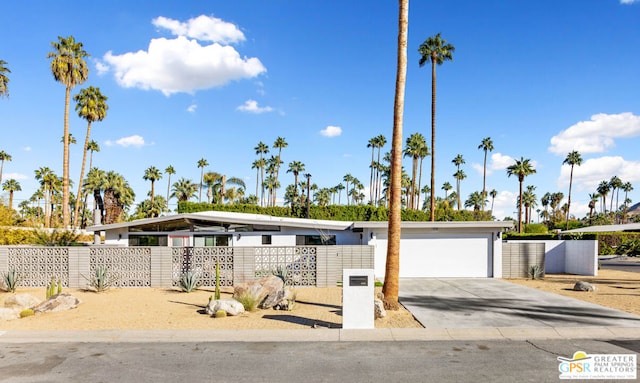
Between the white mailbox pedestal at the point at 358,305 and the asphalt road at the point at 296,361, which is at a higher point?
the white mailbox pedestal at the point at 358,305

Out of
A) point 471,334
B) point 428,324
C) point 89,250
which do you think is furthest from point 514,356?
point 89,250

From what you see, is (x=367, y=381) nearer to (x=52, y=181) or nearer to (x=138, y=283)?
(x=138, y=283)

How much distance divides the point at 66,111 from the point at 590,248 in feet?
141

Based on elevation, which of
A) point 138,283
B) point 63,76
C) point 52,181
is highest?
point 63,76

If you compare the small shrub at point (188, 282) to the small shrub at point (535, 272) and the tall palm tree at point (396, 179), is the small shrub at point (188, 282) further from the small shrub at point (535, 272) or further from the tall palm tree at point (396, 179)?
the small shrub at point (535, 272)

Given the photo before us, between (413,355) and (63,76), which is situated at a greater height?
(63,76)

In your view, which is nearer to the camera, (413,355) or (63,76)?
(413,355)

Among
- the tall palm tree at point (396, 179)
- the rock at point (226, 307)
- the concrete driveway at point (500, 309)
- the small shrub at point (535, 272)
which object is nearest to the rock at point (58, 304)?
the rock at point (226, 307)

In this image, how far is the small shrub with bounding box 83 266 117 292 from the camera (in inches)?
679

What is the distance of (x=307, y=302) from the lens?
48.8ft

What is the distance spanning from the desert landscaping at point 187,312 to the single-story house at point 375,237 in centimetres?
459

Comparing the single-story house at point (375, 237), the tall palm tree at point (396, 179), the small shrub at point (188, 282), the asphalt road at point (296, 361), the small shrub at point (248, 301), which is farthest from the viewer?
the single-story house at point (375, 237)

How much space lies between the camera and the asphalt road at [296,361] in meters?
7.62

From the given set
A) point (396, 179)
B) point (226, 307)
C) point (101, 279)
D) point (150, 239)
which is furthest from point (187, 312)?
point (150, 239)
